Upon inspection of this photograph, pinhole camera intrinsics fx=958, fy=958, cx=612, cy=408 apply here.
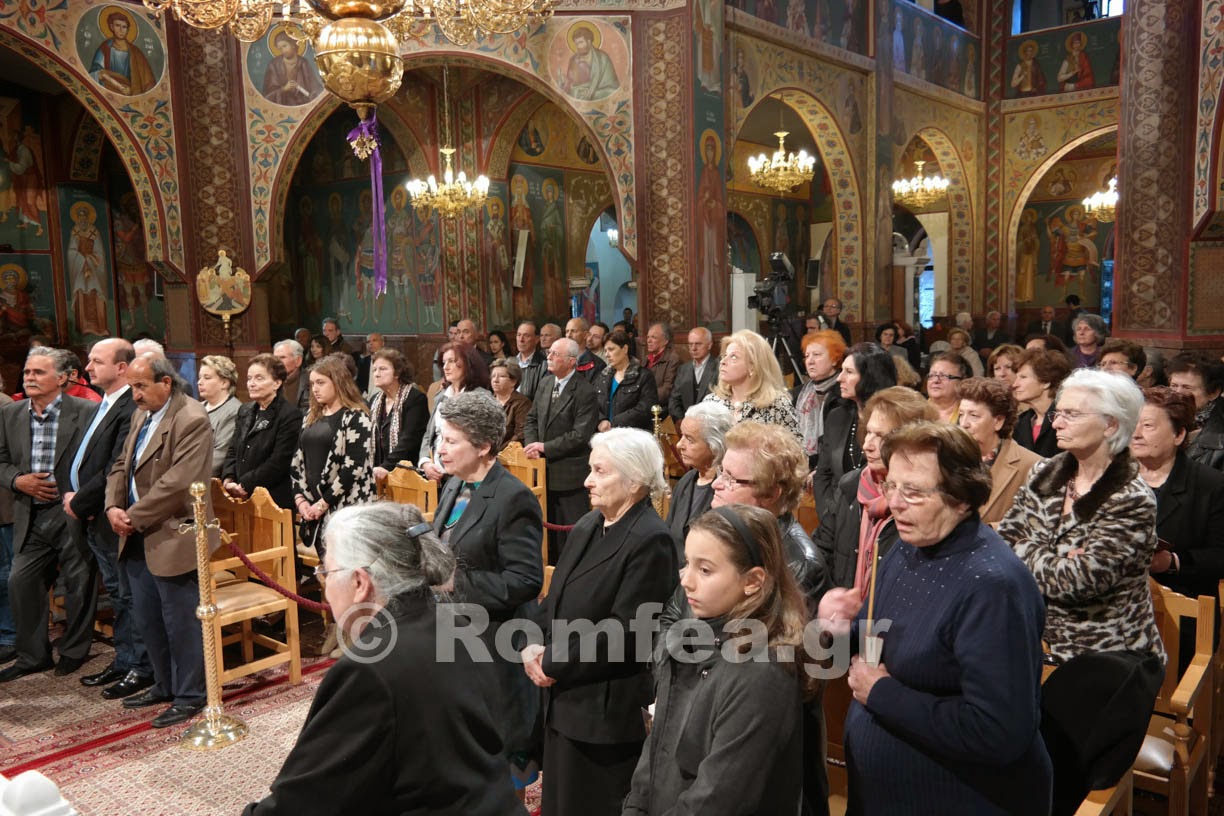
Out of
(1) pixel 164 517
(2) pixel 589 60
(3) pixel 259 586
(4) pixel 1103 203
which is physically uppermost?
(2) pixel 589 60

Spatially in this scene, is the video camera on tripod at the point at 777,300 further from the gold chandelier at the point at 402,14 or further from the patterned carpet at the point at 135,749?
the patterned carpet at the point at 135,749

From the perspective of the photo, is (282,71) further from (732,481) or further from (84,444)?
(732,481)

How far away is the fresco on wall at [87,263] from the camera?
42.1 ft

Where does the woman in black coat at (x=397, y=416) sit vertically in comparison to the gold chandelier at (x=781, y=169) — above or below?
below

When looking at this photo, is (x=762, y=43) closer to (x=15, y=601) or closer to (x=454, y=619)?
(x=15, y=601)

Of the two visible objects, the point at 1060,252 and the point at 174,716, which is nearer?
the point at 174,716

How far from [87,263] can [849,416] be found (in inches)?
470

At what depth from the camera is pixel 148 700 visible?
4.78 metres

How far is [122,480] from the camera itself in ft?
15.4

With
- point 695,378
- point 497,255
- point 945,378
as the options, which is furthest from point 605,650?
point 497,255

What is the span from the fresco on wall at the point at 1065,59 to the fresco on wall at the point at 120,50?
48.0 feet

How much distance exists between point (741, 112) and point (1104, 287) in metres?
11.5

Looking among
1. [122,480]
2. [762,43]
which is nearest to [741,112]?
[762,43]

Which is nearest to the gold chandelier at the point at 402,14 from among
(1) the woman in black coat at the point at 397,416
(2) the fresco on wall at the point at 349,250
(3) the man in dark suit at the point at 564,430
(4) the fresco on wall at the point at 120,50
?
(1) the woman in black coat at the point at 397,416
